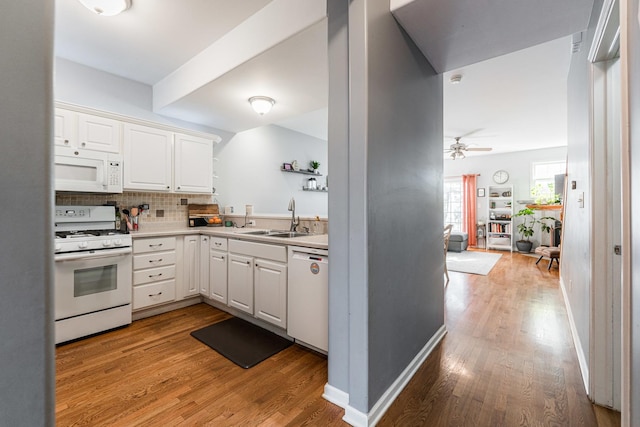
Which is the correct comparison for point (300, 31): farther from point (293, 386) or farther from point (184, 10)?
point (293, 386)

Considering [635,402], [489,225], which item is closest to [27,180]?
[635,402]

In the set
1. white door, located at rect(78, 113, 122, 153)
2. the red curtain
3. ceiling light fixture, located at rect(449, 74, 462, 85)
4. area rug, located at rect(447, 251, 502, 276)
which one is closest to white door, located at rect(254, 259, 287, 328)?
white door, located at rect(78, 113, 122, 153)

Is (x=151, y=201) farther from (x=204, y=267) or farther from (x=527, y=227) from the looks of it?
(x=527, y=227)

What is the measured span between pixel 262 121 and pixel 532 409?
392 centimetres

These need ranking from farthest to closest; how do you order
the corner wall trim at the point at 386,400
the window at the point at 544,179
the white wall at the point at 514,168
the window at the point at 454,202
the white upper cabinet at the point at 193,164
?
the window at the point at 454,202 < the white wall at the point at 514,168 < the window at the point at 544,179 < the white upper cabinet at the point at 193,164 < the corner wall trim at the point at 386,400

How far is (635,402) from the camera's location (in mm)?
920

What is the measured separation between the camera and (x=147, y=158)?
10.5 feet

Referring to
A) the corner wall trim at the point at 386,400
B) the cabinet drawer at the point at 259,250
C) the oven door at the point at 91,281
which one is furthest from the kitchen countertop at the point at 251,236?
the corner wall trim at the point at 386,400

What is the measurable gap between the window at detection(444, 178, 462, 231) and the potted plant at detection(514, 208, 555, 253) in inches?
58.5

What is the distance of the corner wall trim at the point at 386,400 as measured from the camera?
1.51 m

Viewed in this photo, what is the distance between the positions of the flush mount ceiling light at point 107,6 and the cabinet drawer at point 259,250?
206cm

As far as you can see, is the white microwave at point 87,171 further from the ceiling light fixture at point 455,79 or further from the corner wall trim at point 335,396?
the ceiling light fixture at point 455,79

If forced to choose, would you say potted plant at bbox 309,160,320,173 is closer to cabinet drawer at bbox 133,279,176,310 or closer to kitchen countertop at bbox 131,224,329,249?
kitchen countertop at bbox 131,224,329,249

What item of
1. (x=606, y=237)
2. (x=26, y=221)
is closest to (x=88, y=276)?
(x=26, y=221)
